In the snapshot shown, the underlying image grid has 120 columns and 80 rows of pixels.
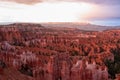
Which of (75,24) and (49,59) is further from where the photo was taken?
(75,24)

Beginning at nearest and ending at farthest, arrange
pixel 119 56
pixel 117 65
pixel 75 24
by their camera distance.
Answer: pixel 117 65, pixel 119 56, pixel 75 24

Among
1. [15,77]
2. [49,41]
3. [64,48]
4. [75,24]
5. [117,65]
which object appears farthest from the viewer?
[75,24]

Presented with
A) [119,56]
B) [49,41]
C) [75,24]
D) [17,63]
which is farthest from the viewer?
[75,24]

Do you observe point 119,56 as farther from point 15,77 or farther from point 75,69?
point 15,77

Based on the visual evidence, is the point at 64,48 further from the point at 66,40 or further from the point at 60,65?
the point at 60,65

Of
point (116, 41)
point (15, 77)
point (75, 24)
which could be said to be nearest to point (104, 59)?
point (116, 41)

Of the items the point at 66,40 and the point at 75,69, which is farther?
the point at 66,40

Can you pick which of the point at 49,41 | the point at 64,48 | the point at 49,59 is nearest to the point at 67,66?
the point at 49,59

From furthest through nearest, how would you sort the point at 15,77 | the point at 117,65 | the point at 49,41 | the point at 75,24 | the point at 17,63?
the point at 75,24 < the point at 49,41 < the point at 117,65 < the point at 17,63 < the point at 15,77

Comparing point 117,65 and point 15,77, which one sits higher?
point 15,77
